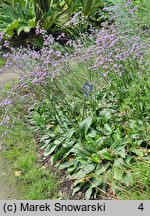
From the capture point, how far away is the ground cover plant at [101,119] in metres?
3.28

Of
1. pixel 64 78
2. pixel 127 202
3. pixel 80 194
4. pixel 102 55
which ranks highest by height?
pixel 102 55

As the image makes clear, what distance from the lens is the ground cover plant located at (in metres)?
3.28

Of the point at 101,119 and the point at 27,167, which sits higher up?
the point at 101,119

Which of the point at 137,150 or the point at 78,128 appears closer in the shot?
the point at 137,150

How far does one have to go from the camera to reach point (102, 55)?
12.3 feet

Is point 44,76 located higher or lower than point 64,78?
higher

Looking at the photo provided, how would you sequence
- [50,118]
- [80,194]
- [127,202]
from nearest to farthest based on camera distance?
[127,202] → [80,194] → [50,118]

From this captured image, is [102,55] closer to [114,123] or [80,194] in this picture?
[114,123]

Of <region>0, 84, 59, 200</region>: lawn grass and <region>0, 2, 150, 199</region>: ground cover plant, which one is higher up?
<region>0, 2, 150, 199</region>: ground cover plant

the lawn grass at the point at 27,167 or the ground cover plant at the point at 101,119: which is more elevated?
the ground cover plant at the point at 101,119

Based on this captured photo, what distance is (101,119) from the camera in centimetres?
389

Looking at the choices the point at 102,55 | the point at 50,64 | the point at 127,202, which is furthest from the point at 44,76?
the point at 127,202

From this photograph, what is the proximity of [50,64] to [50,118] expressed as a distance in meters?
0.88

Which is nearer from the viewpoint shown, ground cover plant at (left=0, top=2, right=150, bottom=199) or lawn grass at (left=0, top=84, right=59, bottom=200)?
ground cover plant at (left=0, top=2, right=150, bottom=199)
